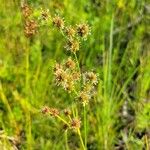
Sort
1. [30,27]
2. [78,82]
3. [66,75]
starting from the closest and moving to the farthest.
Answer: [66,75], [30,27], [78,82]

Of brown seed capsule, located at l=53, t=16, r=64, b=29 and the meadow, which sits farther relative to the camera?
the meadow

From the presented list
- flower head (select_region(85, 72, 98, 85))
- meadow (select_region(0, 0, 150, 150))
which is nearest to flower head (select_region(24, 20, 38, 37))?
meadow (select_region(0, 0, 150, 150))

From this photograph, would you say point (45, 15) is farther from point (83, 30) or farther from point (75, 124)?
point (75, 124)

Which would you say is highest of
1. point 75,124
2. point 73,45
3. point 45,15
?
point 45,15

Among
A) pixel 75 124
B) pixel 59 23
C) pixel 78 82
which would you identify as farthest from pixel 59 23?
pixel 78 82

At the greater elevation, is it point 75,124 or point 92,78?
point 92,78

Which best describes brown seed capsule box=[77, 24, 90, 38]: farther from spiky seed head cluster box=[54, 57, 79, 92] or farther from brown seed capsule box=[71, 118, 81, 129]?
brown seed capsule box=[71, 118, 81, 129]

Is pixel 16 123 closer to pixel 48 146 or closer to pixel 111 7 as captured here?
pixel 48 146

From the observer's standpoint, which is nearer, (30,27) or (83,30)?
(83,30)
